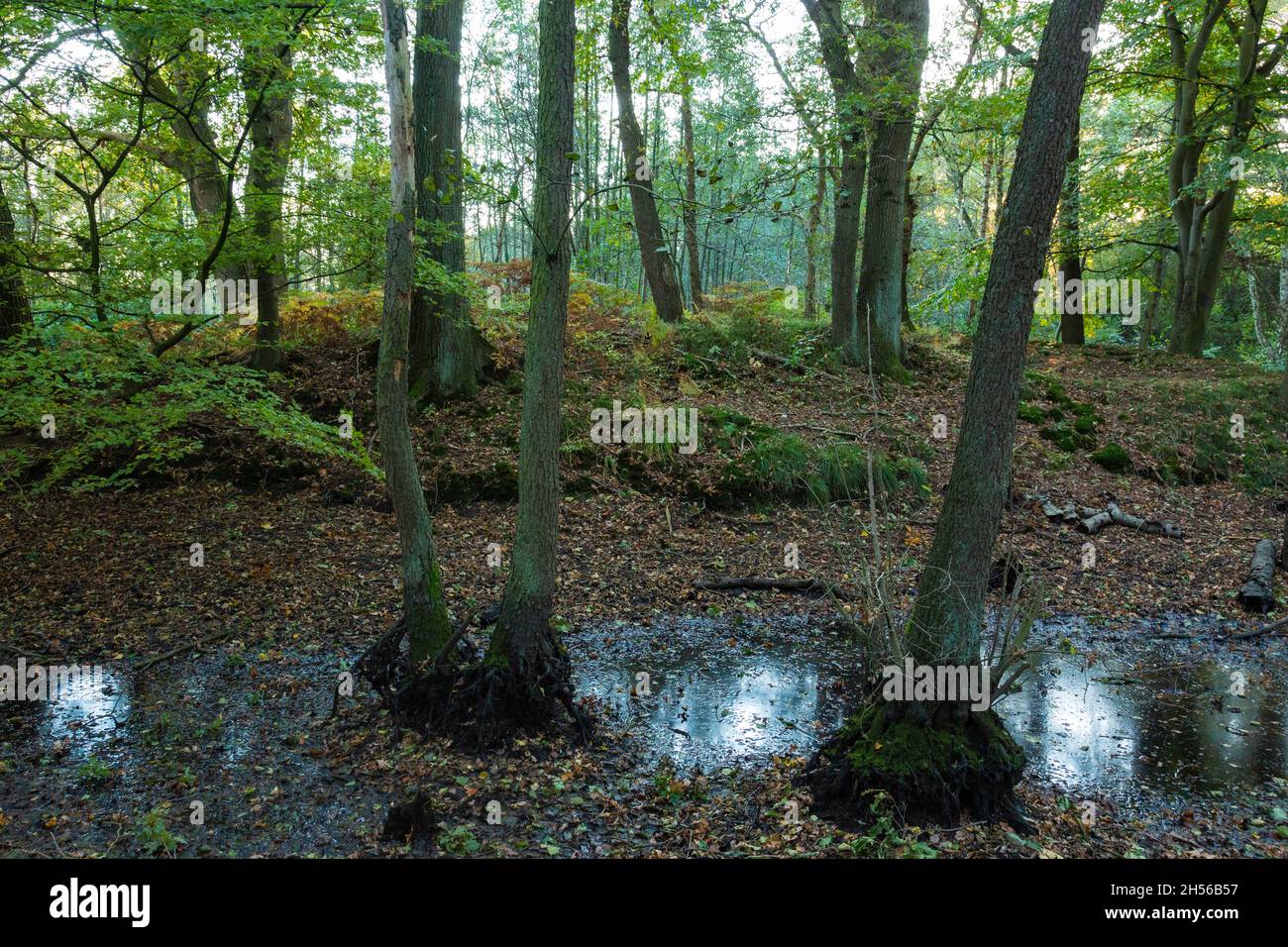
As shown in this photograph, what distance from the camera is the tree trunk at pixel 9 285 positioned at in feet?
23.7

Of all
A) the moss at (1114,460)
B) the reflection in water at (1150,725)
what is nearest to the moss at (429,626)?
the reflection in water at (1150,725)

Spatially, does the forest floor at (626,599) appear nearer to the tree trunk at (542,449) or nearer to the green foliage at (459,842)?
the green foliage at (459,842)

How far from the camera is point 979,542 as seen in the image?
4918 millimetres

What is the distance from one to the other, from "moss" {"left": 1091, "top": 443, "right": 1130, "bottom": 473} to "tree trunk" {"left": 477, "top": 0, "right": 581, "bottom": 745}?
33.8ft

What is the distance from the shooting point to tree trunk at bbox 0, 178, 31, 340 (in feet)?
23.7

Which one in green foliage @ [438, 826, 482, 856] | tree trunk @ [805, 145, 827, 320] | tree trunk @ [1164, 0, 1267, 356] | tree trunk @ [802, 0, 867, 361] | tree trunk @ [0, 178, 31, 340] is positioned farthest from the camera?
tree trunk @ [805, 145, 827, 320]

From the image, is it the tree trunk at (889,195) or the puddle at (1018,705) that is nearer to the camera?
the puddle at (1018,705)

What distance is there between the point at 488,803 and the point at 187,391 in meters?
4.86

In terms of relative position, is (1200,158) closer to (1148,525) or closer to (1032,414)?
(1032,414)

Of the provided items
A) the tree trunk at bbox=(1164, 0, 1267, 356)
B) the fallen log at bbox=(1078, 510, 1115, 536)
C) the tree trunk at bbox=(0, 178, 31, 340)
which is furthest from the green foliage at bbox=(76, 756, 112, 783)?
the tree trunk at bbox=(1164, 0, 1267, 356)

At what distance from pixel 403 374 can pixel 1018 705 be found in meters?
5.84

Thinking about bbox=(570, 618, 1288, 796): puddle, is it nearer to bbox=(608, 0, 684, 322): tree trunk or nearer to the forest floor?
the forest floor

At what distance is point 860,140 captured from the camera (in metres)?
9.77

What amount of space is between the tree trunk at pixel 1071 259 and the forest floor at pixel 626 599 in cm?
296
